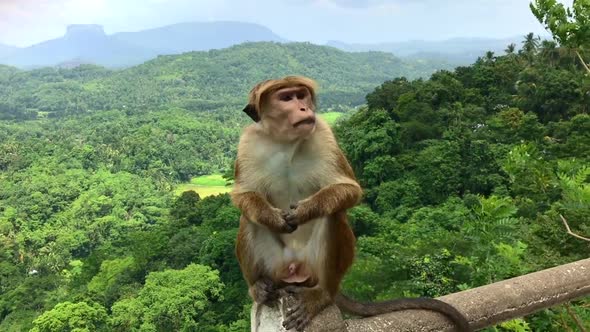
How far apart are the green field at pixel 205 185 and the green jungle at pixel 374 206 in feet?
2.13

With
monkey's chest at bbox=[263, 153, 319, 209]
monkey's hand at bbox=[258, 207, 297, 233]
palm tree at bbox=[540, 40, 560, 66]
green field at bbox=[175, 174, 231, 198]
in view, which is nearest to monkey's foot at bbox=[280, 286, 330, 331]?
monkey's hand at bbox=[258, 207, 297, 233]

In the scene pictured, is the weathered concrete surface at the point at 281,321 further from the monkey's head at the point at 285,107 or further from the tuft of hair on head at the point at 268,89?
the tuft of hair on head at the point at 268,89

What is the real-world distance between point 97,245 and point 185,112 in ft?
183

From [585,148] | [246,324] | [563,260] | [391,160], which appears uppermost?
[563,260]

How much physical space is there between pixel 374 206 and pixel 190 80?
12166 cm

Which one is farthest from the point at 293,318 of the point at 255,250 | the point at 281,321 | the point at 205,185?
the point at 205,185

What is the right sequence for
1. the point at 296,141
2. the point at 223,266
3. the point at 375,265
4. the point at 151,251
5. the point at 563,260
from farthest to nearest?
the point at 151,251
the point at 223,266
the point at 375,265
the point at 563,260
the point at 296,141

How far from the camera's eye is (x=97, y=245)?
50.8 m

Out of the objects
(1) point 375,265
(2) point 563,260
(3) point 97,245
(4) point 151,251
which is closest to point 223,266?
(4) point 151,251

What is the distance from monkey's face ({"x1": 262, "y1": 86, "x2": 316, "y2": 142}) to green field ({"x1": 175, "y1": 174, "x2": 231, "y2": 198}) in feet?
208

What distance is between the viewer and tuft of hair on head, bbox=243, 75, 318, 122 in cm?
235

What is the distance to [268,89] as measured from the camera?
2357 mm

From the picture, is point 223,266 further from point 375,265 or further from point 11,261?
point 11,261

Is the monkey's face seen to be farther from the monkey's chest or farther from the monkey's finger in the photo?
the monkey's finger
